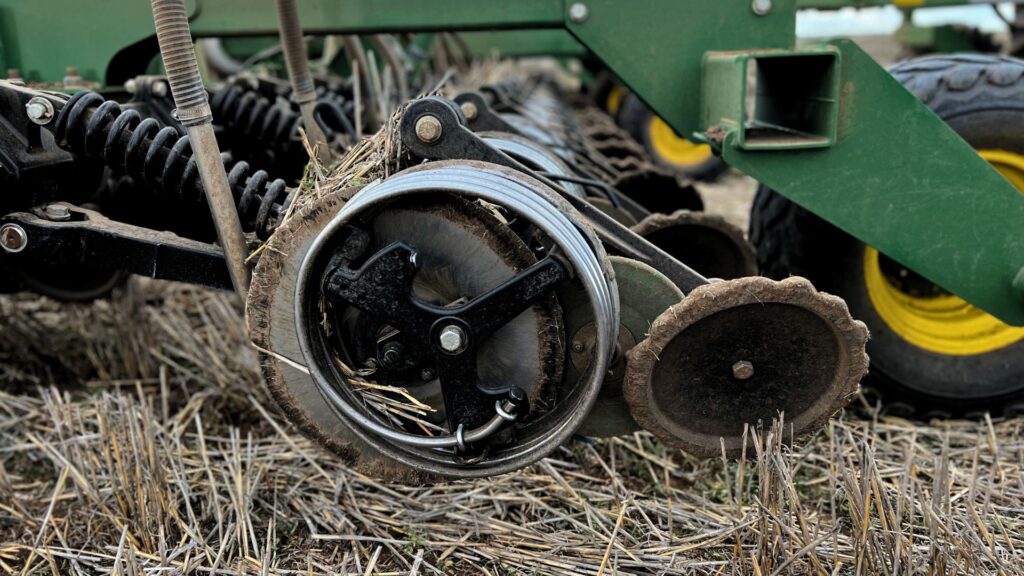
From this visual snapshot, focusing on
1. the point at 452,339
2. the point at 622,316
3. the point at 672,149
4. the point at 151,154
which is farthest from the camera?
the point at 672,149

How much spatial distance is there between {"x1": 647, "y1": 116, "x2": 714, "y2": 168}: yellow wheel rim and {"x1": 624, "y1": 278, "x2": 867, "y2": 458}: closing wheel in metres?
6.20

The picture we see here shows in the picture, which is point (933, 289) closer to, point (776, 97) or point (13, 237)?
point (776, 97)

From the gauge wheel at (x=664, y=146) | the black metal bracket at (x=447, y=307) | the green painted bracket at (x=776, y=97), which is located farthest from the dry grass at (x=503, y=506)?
the gauge wheel at (x=664, y=146)

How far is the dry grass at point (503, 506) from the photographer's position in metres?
1.77

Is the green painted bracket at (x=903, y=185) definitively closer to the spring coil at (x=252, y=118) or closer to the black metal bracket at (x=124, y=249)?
the black metal bracket at (x=124, y=249)

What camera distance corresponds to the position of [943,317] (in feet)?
8.84

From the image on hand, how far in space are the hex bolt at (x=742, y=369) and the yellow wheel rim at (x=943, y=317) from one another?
0.96 meters

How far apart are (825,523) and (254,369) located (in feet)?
6.09

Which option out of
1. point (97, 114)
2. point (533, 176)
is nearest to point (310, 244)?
point (533, 176)

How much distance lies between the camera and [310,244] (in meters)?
1.76

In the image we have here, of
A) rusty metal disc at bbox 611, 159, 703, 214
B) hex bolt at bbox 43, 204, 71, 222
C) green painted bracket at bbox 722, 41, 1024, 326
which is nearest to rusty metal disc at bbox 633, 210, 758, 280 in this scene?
green painted bracket at bbox 722, 41, 1024, 326

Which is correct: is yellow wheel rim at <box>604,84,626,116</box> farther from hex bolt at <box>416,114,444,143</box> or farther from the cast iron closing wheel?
hex bolt at <box>416,114,444,143</box>

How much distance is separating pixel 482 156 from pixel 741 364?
67 cm

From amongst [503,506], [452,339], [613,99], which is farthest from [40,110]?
[613,99]
